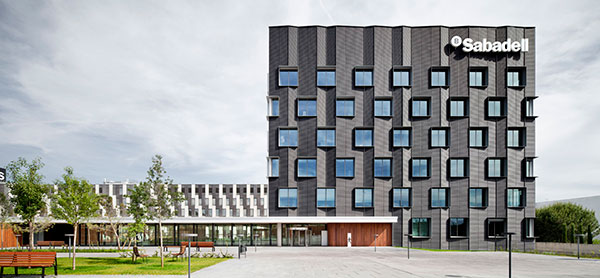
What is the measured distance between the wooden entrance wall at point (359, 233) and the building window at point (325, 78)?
1654 centimetres

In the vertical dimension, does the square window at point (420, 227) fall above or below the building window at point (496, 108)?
below

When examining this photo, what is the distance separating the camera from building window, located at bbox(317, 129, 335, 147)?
50000 mm

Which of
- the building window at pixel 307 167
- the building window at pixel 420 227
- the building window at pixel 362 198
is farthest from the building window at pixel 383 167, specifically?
the building window at pixel 307 167

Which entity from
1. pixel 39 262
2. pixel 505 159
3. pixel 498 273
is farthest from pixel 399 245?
pixel 39 262

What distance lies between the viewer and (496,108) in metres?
50.6

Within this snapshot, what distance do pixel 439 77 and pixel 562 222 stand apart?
25740 millimetres

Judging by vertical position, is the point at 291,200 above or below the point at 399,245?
above

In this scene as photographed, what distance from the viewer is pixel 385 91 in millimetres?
50531

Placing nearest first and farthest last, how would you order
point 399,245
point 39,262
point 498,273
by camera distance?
point 39,262, point 498,273, point 399,245

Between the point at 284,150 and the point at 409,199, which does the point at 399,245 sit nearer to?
the point at 409,199

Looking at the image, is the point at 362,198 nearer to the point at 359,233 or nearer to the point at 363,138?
the point at 359,233

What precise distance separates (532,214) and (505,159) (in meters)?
7.08

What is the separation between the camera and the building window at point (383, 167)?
49625mm

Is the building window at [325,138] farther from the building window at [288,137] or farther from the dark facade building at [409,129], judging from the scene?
the building window at [288,137]
